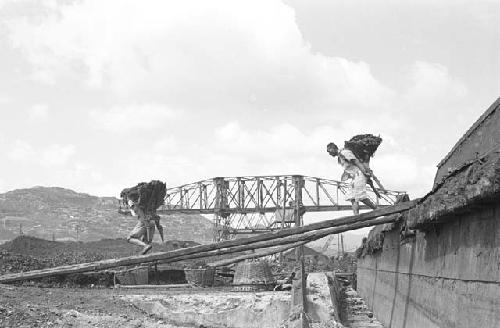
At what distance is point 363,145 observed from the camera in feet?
40.2

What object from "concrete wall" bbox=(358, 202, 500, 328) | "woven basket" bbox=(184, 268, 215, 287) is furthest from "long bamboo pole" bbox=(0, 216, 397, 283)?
"woven basket" bbox=(184, 268, 215, 287)

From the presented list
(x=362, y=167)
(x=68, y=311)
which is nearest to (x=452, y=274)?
(x=68, y=311)

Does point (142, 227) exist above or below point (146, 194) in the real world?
below

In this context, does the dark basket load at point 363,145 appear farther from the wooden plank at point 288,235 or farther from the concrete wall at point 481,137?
the concrete wall at point 481,137

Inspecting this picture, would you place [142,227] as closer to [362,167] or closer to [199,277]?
[199,277]

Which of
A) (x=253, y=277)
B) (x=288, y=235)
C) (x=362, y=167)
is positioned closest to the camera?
(x=288, y=235)

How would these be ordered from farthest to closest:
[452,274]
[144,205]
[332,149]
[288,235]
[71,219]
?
[71,219] < [144,205] < [332,149] < [288,235] < [452,274]

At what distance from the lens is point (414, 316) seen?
6.38m

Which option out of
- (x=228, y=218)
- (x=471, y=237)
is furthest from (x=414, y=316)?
(x=228, y=218)

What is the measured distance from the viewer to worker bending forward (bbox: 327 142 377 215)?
37.0ft

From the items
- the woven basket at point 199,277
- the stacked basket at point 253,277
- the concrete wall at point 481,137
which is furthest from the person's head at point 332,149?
the concrete wall at point 481,137

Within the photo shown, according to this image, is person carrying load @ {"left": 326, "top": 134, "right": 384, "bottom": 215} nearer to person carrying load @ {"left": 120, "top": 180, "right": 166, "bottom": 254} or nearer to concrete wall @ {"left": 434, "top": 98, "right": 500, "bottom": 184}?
concrete wall @ {"left": 434, "top": 98, "right": 500, "bottom": 184}

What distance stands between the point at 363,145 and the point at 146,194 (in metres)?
5.65

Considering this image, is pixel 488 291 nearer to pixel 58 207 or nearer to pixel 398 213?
pixel 398 213
